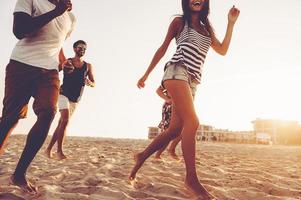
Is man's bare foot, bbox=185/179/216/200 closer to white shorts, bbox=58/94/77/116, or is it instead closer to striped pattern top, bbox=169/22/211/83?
striped pattern top, bbox=169/22/211/83

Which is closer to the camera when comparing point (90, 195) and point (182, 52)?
point (90, 195)

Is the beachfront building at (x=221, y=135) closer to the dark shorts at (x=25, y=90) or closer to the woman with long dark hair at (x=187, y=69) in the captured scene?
the woman with long dark hair at (x=187, y=69)

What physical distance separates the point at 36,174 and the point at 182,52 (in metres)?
2.43

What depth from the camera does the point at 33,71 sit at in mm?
2852

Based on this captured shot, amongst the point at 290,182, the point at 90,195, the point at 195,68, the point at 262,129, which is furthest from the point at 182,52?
the point at 262,129

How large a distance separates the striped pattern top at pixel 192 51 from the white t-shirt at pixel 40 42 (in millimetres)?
1194

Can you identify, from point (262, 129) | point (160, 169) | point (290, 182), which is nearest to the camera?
point (290, 182)

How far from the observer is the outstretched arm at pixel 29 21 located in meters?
2.75

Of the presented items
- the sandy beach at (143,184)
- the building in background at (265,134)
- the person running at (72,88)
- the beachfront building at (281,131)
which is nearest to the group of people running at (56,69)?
the sandy beach at (143,184)

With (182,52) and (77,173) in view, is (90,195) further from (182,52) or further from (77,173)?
(182,52)

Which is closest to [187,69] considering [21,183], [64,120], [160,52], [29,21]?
[160,52]

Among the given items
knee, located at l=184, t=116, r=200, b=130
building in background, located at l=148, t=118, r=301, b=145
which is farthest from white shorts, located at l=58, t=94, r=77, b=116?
building in background, located at l=148, t=118, r=301, b=145

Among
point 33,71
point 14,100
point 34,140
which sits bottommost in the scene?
point 34,140

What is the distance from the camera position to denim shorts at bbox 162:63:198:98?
3.12 metres
